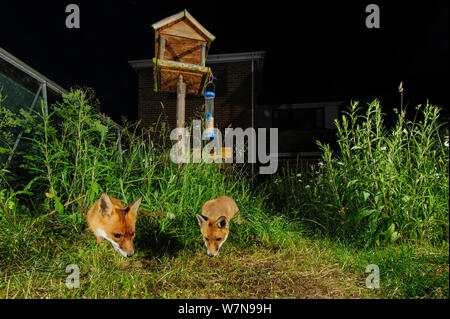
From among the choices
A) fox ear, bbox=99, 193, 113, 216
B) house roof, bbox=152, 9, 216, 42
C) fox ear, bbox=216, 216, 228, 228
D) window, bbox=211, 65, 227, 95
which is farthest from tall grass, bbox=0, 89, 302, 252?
window, bbox=211, 65, 227, 95

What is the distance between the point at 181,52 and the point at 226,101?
930 cm

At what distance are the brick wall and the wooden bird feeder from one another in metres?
8.56

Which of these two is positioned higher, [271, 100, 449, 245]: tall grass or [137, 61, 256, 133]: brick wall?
[137, 61, 256, 133]: brick wall

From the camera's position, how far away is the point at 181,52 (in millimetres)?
3975

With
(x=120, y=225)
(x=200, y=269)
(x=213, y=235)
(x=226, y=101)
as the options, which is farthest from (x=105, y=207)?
(x=226, y=101)

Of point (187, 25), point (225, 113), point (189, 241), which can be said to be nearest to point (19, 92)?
point (187, 25)

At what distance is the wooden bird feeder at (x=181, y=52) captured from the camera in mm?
3498

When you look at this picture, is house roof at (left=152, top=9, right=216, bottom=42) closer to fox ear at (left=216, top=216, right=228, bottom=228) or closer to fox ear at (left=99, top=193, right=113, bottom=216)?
fox ear at (left=99, top=193, right=113, bottom=216)

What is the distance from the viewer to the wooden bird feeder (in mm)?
3498

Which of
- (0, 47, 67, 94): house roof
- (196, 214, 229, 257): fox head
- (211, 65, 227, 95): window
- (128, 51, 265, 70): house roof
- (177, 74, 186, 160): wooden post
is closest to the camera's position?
(196, 214, 229, 257): fox head

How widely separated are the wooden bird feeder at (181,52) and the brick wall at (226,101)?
856 cm

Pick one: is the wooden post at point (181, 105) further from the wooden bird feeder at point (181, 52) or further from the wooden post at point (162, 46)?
the wooden post at point (162, 46)

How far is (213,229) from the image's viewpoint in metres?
1.89

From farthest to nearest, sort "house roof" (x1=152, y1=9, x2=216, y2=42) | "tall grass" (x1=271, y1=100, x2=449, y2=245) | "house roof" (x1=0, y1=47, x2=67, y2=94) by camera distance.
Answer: "house roof" (x1=0, y1=47, x2=67, y2=94) < "house roof" (x1=152, y1=9, x2=216, y2=42) < "tall grass" (x1=271, y1=100, x2=449, y2=245)
